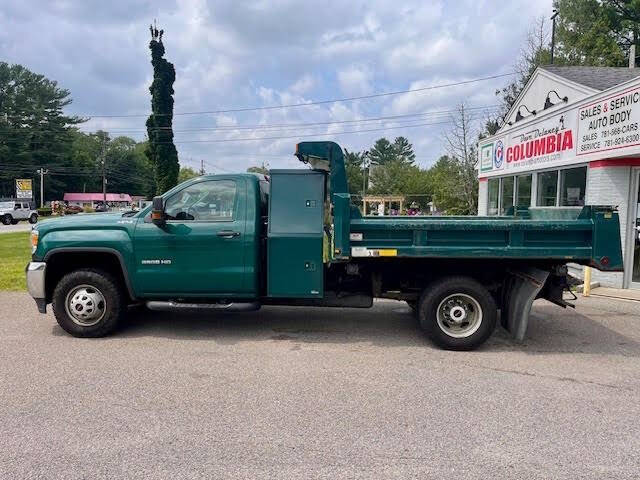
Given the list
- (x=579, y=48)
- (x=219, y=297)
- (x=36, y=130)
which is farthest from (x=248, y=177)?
(x=36, y=130)

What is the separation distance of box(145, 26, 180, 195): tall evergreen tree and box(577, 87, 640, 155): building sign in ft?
86.3

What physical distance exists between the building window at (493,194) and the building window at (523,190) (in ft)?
5.39

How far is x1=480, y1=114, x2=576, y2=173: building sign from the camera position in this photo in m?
11.3

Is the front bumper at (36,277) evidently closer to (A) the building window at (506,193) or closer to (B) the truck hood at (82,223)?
(B) the truck hood at (82,223)

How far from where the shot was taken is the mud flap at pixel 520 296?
5.82 metres

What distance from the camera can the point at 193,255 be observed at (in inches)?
239

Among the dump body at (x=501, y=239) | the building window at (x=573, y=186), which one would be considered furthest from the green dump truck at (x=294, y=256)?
the building window at (x=573, y=186)

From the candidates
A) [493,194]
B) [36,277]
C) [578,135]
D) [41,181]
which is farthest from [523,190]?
[41,181]

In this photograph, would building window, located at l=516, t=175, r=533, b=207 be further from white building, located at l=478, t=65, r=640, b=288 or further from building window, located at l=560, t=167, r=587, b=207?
building window, located at l=560, t=167, r=587, b=207

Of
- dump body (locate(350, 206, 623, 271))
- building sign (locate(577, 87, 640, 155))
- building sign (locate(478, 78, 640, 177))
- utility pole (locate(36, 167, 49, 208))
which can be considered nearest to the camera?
dump body (locate(350, 206, 623, 271))

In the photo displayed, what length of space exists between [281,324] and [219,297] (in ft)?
3.84

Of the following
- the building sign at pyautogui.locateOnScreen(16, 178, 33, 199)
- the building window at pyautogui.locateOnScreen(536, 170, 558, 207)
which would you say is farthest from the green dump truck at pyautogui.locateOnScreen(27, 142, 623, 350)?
the building sign at pyautogui.locateOnScreen(16, 178, 33, 199)

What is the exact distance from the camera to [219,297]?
20.4 feet

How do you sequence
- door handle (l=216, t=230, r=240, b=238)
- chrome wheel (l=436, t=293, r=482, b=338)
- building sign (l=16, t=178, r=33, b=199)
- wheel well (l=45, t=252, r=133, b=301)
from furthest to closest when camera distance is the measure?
1. building sign (l=16, t=178, r=33, b=199)
2. wheel well (l=45, t=252, r=133, b=301)
3. door handle (l=216, t=230, r=240, b=238)
4. chrome wheel (l=436, t=293, r=482, b=338)
